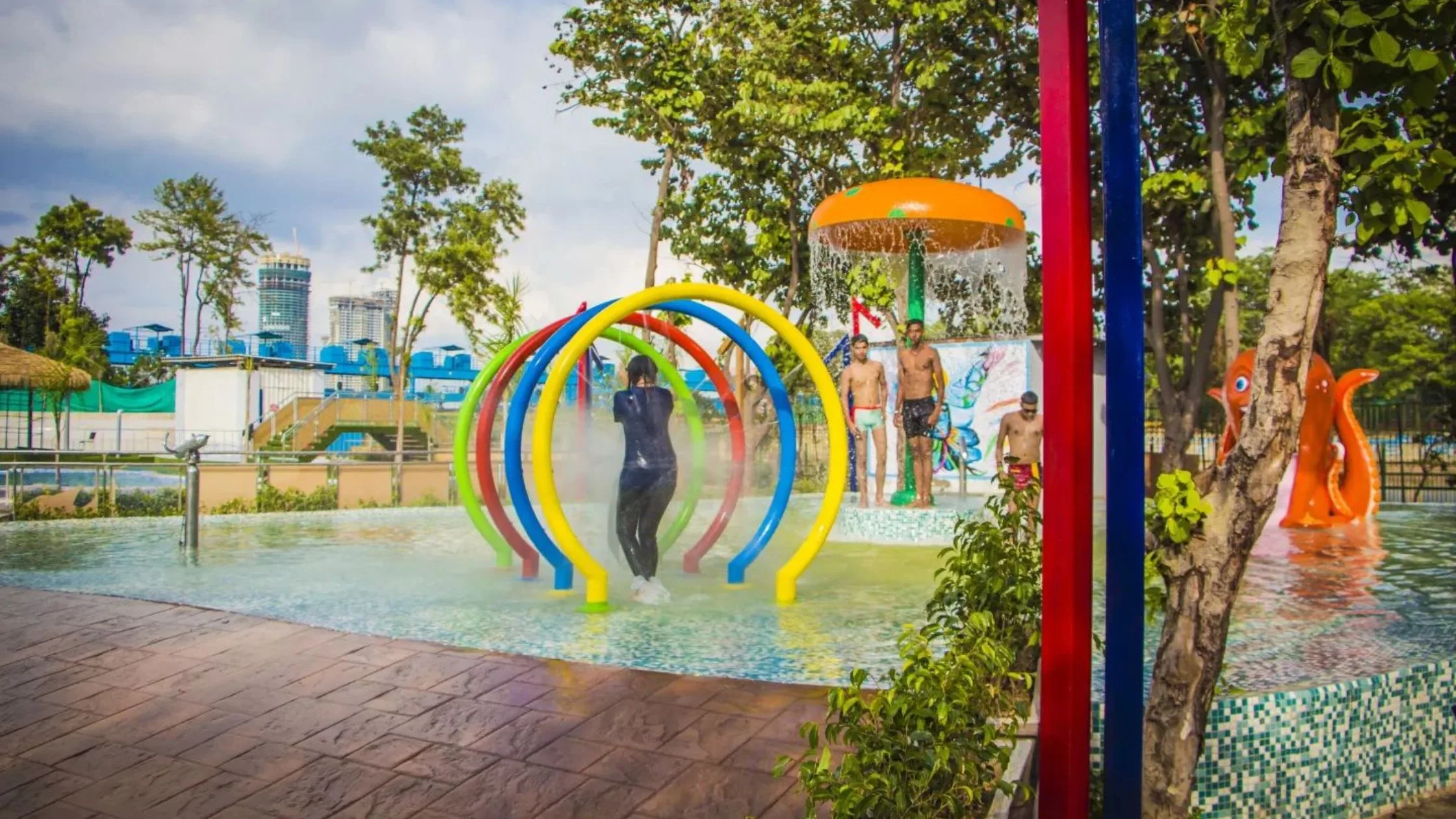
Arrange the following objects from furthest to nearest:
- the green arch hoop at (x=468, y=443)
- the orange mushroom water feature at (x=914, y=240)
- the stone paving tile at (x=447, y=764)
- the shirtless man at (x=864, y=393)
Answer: the shirtless man at (x=864, y=393) < the orange mushroom water feature at (x=914, y=240) < the green arch hoop at (x=468, y=443) < the stone paving tile at (x=447, y=764)

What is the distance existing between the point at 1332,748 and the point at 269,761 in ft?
13.6

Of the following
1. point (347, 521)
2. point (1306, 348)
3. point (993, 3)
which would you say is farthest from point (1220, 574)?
point (993, 3)

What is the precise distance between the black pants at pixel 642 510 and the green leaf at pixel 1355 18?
17.7 feet

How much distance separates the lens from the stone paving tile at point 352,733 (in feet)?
13.5

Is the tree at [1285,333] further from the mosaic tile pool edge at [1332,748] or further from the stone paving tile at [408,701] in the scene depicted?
the stone paving tile at [408,701]

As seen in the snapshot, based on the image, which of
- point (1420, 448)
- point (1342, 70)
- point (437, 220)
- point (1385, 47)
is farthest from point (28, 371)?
point (1420, 448)

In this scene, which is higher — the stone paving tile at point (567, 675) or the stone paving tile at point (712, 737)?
the stone paving tile at point (567, 675)

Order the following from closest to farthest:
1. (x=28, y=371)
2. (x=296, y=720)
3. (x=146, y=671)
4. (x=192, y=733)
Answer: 1. (x=192, y=733)
2. (x=296, y=720)
3. (x=146, y=671)
4. (x=28, y=371)

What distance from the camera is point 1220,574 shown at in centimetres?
296

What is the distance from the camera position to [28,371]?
18.4m

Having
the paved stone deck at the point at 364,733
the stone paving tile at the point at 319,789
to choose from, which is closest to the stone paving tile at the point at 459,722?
the paved stone deck at the point at 364,733

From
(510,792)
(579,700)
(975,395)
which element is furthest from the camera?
(975,395)

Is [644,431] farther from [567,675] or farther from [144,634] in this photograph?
[144,634]

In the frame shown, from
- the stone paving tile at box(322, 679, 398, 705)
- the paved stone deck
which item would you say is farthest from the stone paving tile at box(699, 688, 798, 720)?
the stone paving tile at box(322, 679, 398, 705)
